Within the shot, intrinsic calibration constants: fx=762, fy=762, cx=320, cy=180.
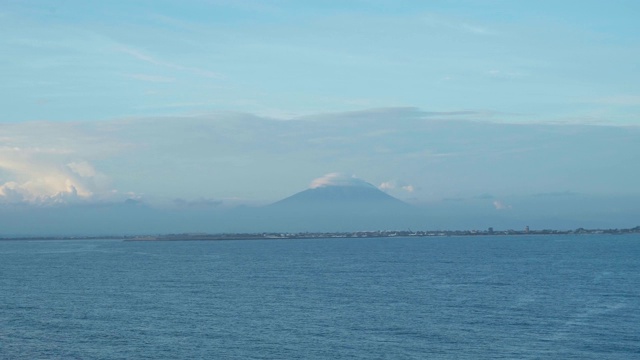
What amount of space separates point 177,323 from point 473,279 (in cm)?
4211

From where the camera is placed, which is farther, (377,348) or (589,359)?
(377,348)

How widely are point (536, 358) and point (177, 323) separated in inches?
1033

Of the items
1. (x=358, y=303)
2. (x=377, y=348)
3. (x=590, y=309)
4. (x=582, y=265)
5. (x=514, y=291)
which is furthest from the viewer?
(x=582, y=265)

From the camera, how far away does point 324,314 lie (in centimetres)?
5969

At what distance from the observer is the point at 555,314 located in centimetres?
5916

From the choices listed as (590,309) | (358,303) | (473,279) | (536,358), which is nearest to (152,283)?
(358,303)

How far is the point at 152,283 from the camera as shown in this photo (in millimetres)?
87625

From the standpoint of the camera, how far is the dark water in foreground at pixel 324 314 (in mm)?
46719

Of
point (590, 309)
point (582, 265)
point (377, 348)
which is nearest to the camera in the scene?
point (377, 348)

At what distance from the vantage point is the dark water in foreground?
4672cm

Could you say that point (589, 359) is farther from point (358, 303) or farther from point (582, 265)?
point (582, 265)

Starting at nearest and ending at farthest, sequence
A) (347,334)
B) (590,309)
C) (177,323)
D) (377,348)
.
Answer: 1. (377,348)
2. (347,334)
3. (177,323)
4. (590,309)

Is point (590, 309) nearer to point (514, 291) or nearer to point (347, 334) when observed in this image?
point (514, 291)

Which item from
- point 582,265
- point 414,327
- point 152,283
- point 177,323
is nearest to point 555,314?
point 414,327
